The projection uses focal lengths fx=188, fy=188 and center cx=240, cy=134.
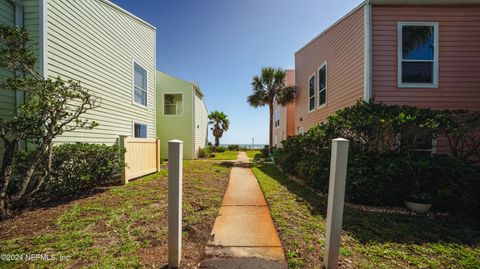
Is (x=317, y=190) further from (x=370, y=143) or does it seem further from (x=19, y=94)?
(x=19, y=94)

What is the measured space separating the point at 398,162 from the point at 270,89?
11.6 m

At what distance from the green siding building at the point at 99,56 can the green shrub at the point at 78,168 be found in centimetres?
81

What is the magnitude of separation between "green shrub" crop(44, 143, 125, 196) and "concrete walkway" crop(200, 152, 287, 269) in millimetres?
3451

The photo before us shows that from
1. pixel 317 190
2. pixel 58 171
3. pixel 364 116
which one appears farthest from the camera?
pixel 317 190

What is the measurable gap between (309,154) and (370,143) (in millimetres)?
2004

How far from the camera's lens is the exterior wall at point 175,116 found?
517 inches

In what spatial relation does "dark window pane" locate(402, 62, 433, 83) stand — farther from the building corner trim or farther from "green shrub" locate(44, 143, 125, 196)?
the building corner trim

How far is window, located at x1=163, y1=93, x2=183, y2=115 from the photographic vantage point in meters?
13.3

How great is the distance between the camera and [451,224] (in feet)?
11.1

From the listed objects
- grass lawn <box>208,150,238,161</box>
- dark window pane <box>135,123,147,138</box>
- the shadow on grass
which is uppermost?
dark window pane <box>135,123,147,138</box>

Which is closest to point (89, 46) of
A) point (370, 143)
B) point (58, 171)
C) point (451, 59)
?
point (58, 171)

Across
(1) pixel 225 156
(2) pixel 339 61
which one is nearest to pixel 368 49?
(2) pixel 339 61

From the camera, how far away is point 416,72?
6027 mm

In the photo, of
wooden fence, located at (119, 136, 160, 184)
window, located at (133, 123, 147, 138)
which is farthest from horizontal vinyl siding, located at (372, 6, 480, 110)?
window, located at (133, 123, 147, 138)
